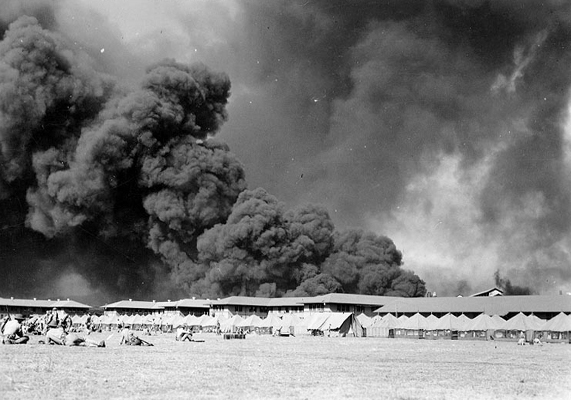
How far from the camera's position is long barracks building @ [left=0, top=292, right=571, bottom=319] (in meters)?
59.5

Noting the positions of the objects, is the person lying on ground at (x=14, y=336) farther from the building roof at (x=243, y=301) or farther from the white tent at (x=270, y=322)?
the building roof at (x=243, y=301)

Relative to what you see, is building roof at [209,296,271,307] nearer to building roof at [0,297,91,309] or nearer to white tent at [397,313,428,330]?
building roof at [0,297,91,309]

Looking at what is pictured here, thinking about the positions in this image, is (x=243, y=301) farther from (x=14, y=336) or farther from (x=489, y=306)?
(x=14, y=336)

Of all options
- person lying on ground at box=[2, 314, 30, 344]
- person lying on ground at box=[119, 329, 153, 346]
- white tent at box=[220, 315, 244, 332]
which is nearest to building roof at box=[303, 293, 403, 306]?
white tent at box=[220, 315, 244, 332]

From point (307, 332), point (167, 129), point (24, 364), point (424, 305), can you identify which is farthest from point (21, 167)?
point (24, 364)

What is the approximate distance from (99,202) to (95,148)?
600cm

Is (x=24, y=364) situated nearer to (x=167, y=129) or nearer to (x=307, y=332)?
(x=307, y=332)

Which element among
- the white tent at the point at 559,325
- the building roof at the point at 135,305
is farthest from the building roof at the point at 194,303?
the white tent at the point at 559,325

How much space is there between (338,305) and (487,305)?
16.2m

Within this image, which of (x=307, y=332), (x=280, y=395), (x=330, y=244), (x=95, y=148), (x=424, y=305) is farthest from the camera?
(x=330, y=244)

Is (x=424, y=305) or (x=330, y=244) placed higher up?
(x=330, y=244)

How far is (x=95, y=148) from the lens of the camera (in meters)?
69.5

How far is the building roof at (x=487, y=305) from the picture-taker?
190 ft

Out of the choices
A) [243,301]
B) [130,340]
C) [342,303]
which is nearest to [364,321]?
[342,303]
